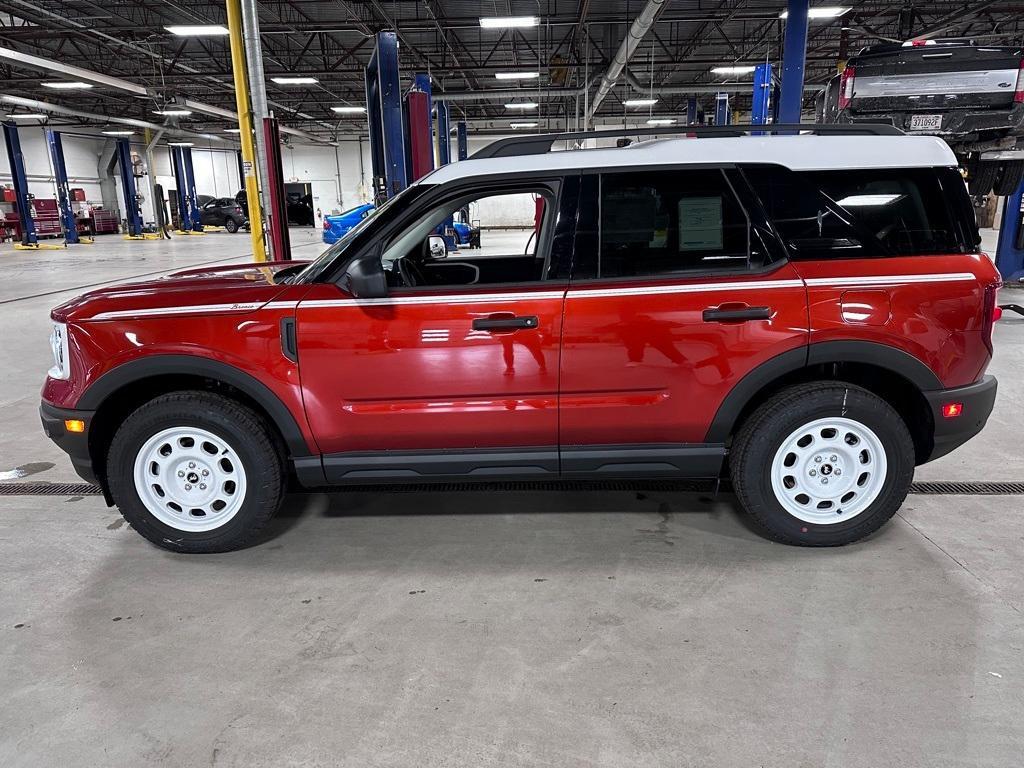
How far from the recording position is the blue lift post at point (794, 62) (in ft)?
31.0

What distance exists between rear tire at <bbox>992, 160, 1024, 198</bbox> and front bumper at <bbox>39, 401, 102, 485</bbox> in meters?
10.2

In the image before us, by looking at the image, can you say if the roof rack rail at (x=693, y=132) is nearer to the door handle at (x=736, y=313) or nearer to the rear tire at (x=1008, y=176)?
the door handle at (x=736, y=313)

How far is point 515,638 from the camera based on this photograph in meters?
2.49

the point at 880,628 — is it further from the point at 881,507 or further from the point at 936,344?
the point at 936,344

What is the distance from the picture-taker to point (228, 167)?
4478 centimetres

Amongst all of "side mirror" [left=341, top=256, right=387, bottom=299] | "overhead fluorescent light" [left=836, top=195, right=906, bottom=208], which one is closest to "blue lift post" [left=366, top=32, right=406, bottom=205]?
"side mirror" [left=341, top=256, right=387, bottom=299]

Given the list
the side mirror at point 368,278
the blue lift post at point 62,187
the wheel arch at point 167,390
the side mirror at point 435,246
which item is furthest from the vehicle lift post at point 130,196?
the side mirror at point 368,278

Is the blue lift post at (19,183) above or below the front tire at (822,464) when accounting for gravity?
above

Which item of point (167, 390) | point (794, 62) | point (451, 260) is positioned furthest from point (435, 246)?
point (794, 62)

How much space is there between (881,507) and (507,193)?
7.25 ft

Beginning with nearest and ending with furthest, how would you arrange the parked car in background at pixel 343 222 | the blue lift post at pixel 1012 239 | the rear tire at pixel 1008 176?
the rear tire at pixel 1008 176 < the blue lift post at pixel 1012 239 < the parked car in background at pixel 343 222

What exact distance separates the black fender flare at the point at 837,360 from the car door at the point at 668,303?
1.5 inches

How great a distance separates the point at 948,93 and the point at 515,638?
880cm

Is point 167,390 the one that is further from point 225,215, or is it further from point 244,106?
point 225,215
